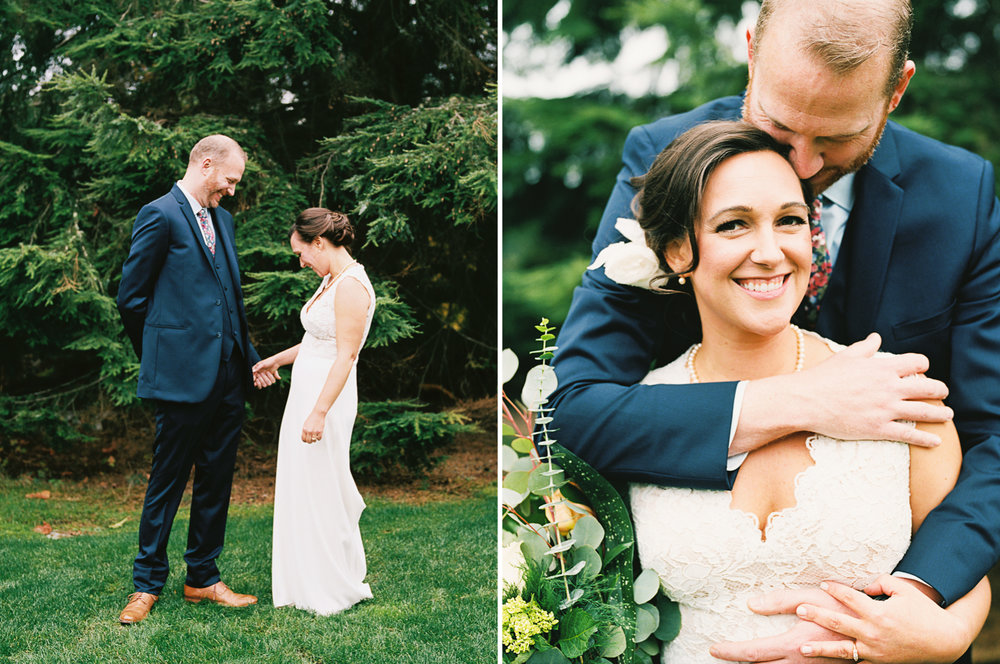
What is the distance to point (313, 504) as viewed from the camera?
351 centimetres

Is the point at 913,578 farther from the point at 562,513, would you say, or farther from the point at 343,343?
the point at 343,343

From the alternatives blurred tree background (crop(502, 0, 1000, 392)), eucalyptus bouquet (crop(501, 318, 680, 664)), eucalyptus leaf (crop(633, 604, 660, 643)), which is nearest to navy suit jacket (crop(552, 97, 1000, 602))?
eucalyptus bouquet (crop(501, 318, 680, 664))

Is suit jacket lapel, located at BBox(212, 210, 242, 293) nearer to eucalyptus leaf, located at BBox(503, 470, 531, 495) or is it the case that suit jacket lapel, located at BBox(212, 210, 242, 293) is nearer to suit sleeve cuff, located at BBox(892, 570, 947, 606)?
eucalyptus leaf, located at BBox(503, 470, 531, 495)

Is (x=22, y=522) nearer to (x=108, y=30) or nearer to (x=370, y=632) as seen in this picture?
(x=370, y=632)

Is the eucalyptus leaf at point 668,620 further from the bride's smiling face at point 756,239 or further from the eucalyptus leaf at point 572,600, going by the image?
the bride's smiling face at point 756,239

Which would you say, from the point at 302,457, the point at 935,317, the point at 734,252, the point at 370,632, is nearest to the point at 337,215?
the point at 302,457

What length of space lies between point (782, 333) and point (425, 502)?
2945mm

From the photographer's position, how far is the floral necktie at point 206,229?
10.3 feet

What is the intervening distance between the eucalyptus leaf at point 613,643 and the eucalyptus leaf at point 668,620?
97 millimetres

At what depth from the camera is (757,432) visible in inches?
73.2

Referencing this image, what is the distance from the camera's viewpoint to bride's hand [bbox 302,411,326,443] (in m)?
3.37

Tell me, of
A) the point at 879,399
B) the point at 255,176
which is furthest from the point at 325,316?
the point at 879,399

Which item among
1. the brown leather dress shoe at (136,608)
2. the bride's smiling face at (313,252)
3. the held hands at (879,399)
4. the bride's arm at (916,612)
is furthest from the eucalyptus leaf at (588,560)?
the brown leather dress shoe at (136,608)

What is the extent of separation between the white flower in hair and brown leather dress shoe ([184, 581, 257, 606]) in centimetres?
239
